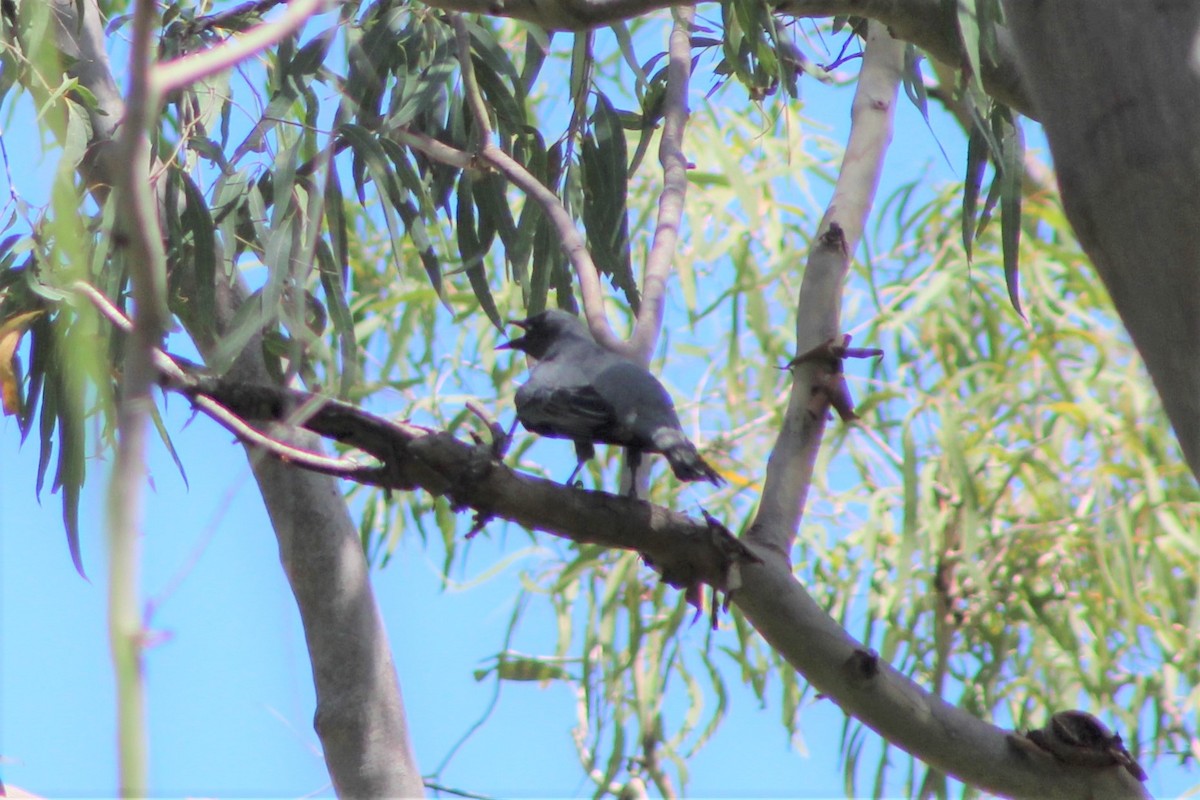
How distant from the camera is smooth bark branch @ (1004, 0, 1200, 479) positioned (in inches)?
45.8

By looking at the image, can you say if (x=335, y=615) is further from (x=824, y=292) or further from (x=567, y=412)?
(x=824, y=292)

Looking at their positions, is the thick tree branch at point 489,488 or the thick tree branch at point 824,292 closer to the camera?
the thick tree branch at point 489,488

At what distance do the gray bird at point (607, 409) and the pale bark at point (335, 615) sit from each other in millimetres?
421

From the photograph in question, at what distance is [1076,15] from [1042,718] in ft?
9.24

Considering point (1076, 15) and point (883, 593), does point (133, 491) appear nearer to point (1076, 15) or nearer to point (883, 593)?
point (1076, 15)

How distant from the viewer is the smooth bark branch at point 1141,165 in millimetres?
1164

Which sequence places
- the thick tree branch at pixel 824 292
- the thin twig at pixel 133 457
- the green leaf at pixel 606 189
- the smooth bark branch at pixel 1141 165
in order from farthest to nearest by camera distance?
1. the green leaf at pixel 606 189
2. the thick tree branch at pixel 824 292
3. the smooth bark branch at pixel 1141 165
4. the thin twig at pixel 133 457

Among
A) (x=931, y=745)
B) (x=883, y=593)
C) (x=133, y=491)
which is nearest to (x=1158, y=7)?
(x=931, y=745)

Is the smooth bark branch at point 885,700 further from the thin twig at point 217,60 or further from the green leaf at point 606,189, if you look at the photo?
the thin twig at point 217,60

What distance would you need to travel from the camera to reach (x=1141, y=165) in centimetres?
117

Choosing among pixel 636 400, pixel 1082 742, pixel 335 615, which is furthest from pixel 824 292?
pixel 335 615

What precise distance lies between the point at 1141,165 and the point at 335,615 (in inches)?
62.2

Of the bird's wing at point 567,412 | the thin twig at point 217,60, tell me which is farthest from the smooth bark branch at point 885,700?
the thin twig at point 217,60

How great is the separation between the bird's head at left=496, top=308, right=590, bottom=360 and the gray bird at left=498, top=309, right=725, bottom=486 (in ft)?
1.05
